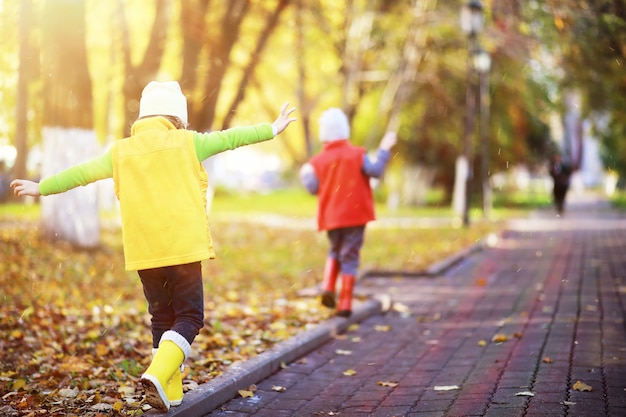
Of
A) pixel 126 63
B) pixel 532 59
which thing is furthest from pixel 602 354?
pixel 532 59

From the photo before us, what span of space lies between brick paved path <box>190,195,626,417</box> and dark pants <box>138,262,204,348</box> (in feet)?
2.12

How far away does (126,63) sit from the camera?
56.4 feet

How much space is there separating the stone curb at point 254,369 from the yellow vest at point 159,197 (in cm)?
89

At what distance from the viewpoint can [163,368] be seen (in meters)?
4.98

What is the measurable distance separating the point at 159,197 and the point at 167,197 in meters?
0.05

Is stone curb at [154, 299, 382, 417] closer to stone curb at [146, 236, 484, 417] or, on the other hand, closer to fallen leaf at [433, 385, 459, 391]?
stone curb at [146, 236, 484, 417]

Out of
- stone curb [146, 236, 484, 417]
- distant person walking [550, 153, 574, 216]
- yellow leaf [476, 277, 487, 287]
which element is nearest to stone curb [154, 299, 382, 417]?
stone curb [146, 236, 484, 417]

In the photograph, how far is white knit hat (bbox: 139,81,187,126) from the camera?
528 cm

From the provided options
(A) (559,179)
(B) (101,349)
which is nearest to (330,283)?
(B) (101,349)

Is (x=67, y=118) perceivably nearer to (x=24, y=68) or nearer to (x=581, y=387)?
(x=24, y=68)

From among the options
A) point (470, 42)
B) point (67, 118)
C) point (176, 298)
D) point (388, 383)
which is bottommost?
point (388, 383)

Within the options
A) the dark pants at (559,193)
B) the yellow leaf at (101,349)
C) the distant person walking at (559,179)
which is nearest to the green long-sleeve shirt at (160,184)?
the yellow leaf at (101,349)

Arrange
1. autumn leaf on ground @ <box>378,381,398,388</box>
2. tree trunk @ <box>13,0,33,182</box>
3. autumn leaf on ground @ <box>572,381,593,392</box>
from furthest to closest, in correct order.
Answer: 1. tree trunk @ <box>13,0,33,182</box>
2. autumn leaf on ground @ <box>378,381,398,388</box>
3. autumn leaf on ground @ <box>572,381,593,392</box>

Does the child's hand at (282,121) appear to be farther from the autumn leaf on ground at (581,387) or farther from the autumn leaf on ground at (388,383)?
the autumn leaf on ground at (581,387)
